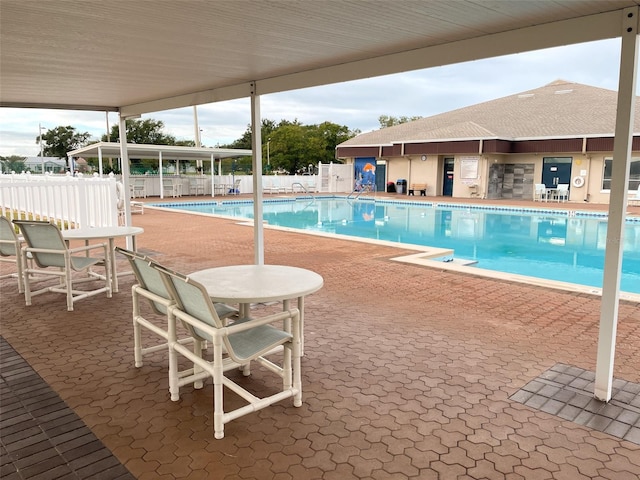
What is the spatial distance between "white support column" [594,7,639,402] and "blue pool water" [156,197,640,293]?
5435 millimetres

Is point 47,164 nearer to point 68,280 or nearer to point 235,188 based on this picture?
point 235,188

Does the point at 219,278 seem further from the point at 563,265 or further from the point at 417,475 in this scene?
the point at 563,265

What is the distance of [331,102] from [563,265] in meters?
50.4

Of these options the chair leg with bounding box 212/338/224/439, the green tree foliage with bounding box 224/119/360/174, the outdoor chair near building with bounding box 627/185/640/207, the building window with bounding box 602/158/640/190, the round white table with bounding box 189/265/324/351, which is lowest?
the chair leg with bounding box 212/338/224/439

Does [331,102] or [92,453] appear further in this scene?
[331,102]

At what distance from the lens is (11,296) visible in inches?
221

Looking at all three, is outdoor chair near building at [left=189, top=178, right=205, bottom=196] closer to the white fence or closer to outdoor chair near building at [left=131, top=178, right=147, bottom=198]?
outdoor chair near building at [left=131, top=178, right=147, bottom=198]

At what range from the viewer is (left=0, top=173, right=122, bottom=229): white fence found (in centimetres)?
934

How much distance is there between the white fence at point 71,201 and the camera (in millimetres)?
9336

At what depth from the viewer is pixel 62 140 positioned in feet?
169

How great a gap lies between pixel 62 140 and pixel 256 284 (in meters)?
57.1

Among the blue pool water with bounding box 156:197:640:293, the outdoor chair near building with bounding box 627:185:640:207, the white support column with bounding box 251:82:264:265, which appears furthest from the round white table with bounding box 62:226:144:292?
the outdoor chair near building with bounding box 627:185:640:207

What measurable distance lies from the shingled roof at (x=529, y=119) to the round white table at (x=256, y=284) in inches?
827

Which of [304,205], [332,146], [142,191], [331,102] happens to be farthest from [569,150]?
[331,102]
